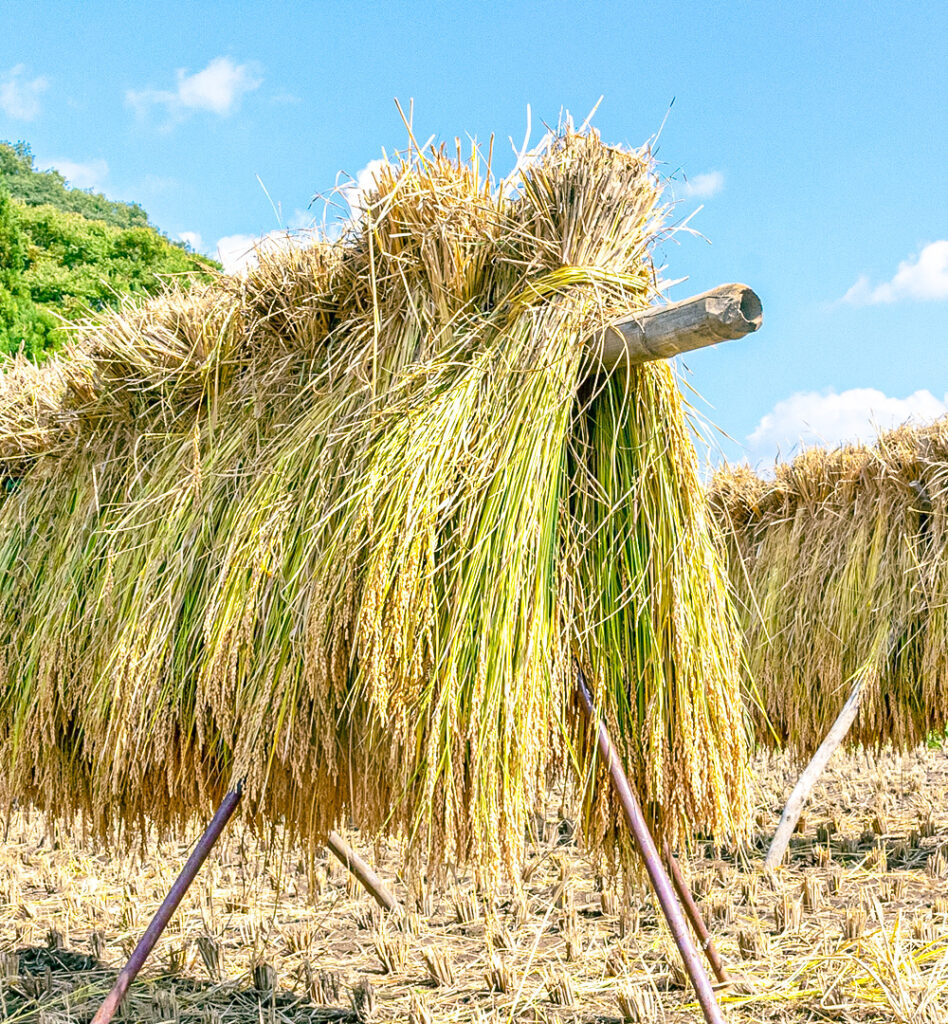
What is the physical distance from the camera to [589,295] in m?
2.40

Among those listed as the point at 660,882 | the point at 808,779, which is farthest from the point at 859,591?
the point at 660,882

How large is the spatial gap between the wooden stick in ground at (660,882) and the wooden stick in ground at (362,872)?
1.80 meters

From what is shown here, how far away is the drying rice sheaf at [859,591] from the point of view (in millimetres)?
5793

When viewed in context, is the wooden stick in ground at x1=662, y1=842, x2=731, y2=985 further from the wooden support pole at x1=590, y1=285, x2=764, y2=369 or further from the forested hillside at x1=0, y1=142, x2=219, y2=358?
the forested hillside at x1=0, y1=142, x2=219, y2=358

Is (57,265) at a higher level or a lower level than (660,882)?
higher

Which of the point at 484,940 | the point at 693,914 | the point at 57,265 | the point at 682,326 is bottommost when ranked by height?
the point at 484,940

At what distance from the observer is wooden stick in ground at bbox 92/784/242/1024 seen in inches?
100

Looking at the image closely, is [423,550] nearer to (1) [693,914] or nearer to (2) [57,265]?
(1) [693,914]

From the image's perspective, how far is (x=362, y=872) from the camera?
4.13 m

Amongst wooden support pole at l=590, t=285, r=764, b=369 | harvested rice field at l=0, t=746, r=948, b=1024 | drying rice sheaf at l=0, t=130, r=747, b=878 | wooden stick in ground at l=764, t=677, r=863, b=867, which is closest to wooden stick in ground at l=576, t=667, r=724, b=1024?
drying rice sheaf at l=0, t=130, r=747, b=878

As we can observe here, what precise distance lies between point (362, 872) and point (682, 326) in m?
2.98

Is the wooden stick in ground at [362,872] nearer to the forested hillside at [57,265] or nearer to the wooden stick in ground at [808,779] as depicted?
the wooden stick in ground at [808,779]

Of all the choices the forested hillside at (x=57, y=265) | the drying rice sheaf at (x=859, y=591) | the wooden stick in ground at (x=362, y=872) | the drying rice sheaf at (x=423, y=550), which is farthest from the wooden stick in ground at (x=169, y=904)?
the forested hillside at (x=57, y=265)

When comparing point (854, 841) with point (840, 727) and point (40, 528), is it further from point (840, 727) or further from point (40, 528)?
point (40, 528)
